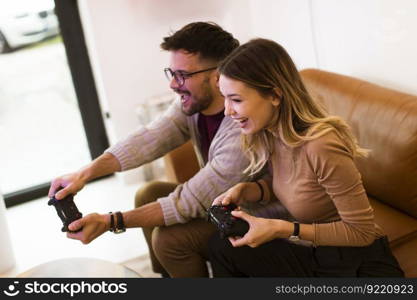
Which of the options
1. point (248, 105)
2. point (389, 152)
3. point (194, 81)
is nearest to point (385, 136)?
point (389, 152)

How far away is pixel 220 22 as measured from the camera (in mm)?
2914

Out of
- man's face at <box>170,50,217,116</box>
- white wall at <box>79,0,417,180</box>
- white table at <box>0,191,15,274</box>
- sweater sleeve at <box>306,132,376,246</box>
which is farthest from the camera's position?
white table at <box>0,191,15,274</box>

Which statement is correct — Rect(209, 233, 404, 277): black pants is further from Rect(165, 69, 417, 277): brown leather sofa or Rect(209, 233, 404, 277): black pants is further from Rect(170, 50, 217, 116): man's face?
Rect(170, 50, 217, 116): man's face

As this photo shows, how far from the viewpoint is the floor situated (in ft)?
8.16

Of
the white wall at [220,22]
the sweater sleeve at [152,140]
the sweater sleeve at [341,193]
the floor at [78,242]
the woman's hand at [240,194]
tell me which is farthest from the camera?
the floor at [78,242]

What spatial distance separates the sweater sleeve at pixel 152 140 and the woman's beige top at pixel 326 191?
512 mm

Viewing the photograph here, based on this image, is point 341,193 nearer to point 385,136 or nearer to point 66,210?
point 385,136

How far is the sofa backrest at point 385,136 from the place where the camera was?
1.61 metres

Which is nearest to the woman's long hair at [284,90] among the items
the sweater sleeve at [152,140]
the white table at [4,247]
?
the sweater sleeve at [152,140]

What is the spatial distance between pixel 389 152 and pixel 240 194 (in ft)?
1.63

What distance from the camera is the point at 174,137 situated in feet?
6.35

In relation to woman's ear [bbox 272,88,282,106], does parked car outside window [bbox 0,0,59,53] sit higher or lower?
higher

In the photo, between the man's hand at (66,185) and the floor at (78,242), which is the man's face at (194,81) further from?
the floor at (78,242)

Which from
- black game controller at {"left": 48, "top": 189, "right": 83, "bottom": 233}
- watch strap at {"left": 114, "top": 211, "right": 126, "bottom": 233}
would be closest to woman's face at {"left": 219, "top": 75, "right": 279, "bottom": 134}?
watch strap at {"left": 114, "top": 211, "right": 126, "bottom": 233}
